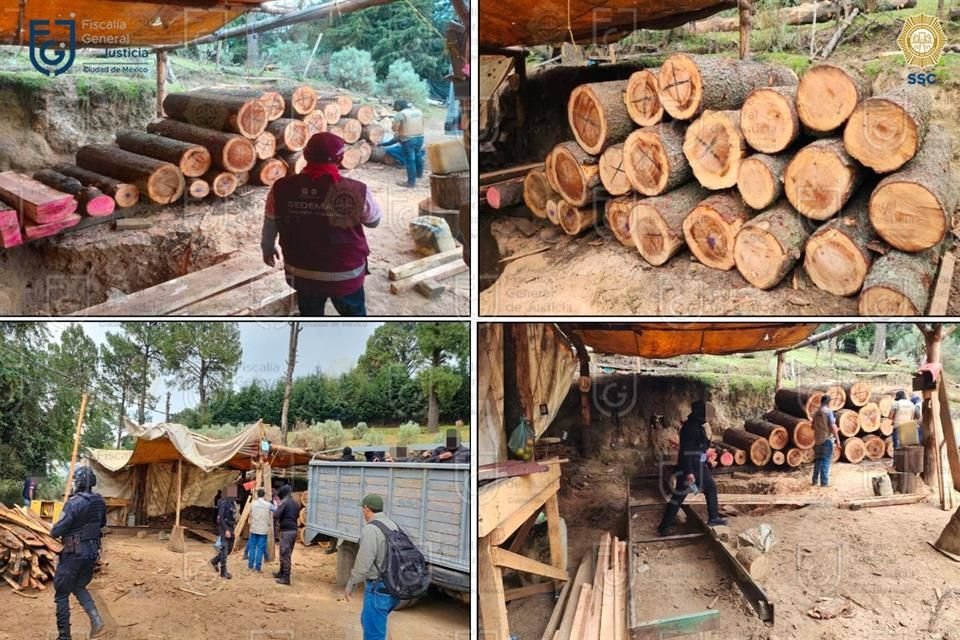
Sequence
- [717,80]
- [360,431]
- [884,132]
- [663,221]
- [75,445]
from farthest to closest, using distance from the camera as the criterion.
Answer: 1. [75,445]
2. [360,431]
3. [663,221]
4. [717,80]
5. [884,132]

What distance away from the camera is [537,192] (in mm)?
3852

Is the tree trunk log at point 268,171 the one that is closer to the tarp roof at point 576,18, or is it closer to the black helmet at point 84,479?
the tarp roof at point 576,18

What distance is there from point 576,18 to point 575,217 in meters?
0.88

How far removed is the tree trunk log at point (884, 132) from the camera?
326 centimetres

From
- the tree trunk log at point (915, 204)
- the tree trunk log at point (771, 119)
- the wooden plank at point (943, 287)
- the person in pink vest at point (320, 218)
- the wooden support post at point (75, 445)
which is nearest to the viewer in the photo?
the tree trunk log at point (915, 204)

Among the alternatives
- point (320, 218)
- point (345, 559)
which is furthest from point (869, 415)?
point (320, 218)

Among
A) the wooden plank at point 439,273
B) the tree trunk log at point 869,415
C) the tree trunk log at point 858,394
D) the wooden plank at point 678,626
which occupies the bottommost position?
the wooden plank at point 678,626

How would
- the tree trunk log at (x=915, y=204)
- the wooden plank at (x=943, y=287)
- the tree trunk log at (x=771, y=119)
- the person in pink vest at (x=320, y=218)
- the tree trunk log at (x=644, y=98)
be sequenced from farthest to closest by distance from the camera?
the person in pink vest at (x=320, y=218) < the tree trunk log at (x=644, y=98) < the wooden plank at (x=943, y=287) < the tree trunk log at (x=771, y=119) < the tree trunk log at (x=915, y=204)

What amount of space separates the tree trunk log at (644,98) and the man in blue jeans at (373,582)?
212cm

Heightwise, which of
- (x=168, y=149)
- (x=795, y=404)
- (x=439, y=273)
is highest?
(x=168, y=149)

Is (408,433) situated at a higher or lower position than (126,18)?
lower

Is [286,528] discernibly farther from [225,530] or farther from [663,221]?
[663,221]

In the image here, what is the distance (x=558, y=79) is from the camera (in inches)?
147

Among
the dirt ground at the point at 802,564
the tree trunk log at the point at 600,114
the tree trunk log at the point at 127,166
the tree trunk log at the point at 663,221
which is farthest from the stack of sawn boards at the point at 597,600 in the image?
the tree trunk log at the point at 127,166
